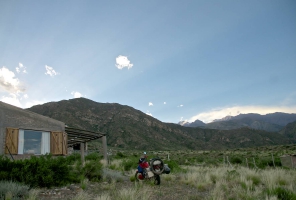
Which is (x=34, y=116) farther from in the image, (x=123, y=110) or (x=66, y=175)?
(x=123, y=110)

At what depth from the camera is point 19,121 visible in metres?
11.9

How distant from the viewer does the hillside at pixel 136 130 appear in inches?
2221

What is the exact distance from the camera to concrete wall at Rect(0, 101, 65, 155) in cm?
1119

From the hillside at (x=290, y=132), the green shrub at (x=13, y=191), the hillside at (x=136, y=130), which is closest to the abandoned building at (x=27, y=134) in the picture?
the green shrub at (x=13, y=191)

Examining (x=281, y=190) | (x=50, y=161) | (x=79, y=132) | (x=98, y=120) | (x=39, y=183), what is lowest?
(x=281, y=190)

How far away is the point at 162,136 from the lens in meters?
64.9

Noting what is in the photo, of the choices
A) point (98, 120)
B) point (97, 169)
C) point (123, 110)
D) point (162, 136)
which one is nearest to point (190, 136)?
point (162, 136)

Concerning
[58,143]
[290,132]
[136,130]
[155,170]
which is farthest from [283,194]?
[290,132]

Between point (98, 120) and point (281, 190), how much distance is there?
202 feet

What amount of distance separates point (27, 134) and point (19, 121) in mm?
814

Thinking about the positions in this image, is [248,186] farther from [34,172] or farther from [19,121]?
[19,121]

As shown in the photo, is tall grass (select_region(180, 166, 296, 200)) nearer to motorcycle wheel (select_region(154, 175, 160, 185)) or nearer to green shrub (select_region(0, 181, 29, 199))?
motorcycle wheel (select_region(154, 175, 160, 185))

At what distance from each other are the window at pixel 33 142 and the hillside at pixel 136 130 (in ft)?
129

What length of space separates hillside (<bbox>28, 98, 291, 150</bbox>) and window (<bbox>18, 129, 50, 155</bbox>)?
129 ft
